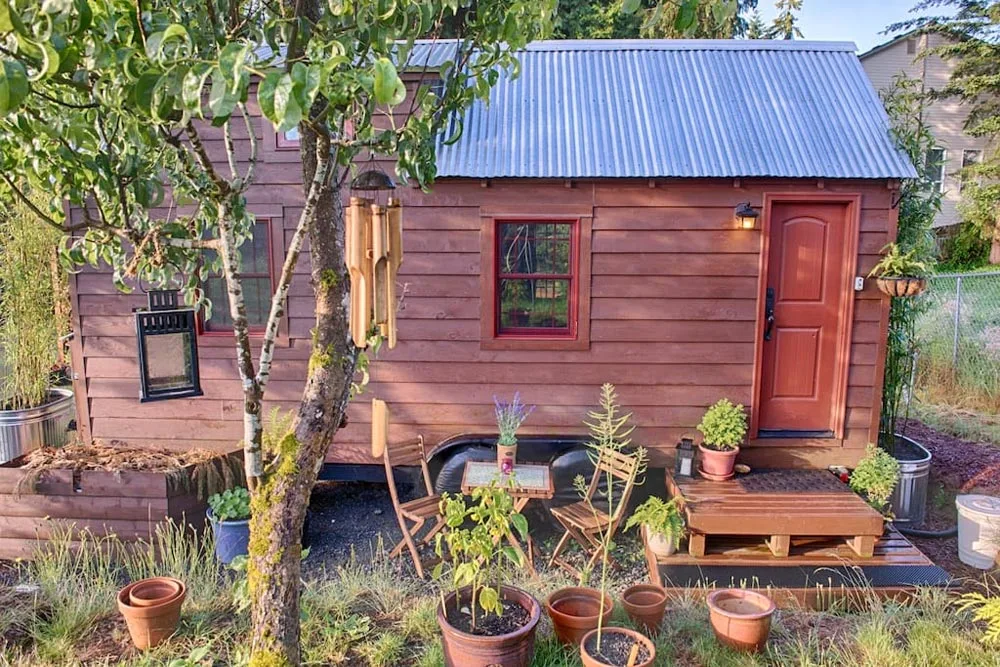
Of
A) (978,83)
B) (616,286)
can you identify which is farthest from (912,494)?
(978,83)

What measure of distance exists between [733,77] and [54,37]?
220 inches

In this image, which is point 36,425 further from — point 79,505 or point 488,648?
point 488,648

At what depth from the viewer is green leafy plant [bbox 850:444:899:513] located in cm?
496

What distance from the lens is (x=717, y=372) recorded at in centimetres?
538

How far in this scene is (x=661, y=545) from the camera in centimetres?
440

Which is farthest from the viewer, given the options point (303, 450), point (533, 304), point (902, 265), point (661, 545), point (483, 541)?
point (533, 304)

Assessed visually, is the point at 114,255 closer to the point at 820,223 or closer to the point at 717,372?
the point at 717,372

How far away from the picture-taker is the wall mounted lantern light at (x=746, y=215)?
509 cm

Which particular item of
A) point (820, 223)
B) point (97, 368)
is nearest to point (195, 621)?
point (97, 368)

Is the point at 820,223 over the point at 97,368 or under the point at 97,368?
over

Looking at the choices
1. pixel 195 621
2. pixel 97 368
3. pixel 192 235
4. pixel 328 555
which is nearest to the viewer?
pixel 192 235

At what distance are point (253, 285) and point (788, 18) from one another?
13472mm

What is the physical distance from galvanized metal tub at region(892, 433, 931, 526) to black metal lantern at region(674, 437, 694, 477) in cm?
164

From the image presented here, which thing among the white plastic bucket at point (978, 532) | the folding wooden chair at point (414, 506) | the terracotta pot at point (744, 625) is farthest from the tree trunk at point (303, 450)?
the white plastic bucket at point (978, 532)
